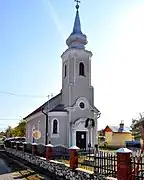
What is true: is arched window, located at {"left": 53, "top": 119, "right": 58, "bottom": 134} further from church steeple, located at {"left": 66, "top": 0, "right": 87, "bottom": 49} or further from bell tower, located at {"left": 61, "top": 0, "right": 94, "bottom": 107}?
church steeple, located at {"left": 66, "top": 0, "right": 87, "bottom": 49}

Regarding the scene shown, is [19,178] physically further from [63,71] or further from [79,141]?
[63,71]

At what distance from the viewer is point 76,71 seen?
2869 centimetres

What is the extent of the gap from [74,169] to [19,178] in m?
2.94

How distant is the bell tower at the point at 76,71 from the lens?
28.3 m

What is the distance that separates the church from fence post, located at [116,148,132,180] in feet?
61.3

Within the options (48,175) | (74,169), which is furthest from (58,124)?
(74,169)

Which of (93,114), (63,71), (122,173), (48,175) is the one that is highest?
(63,71)

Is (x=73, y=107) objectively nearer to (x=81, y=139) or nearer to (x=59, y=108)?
(x=59, y=108)

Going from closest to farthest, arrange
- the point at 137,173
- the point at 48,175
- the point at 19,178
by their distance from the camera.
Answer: the point at 137,173 < the point at 19,178 < the point at 48,175

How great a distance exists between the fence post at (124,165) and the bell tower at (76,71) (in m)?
Answer: 19.2

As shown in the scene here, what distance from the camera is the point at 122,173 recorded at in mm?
8445

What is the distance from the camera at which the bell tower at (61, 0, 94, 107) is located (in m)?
28.3

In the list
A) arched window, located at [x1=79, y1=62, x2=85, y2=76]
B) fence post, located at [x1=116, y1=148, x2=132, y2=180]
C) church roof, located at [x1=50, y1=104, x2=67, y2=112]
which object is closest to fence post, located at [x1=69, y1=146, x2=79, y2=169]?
fence post, located at [x1=116, y1=148, x2=132, y2=180]

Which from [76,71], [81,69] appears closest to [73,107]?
[76,71]
